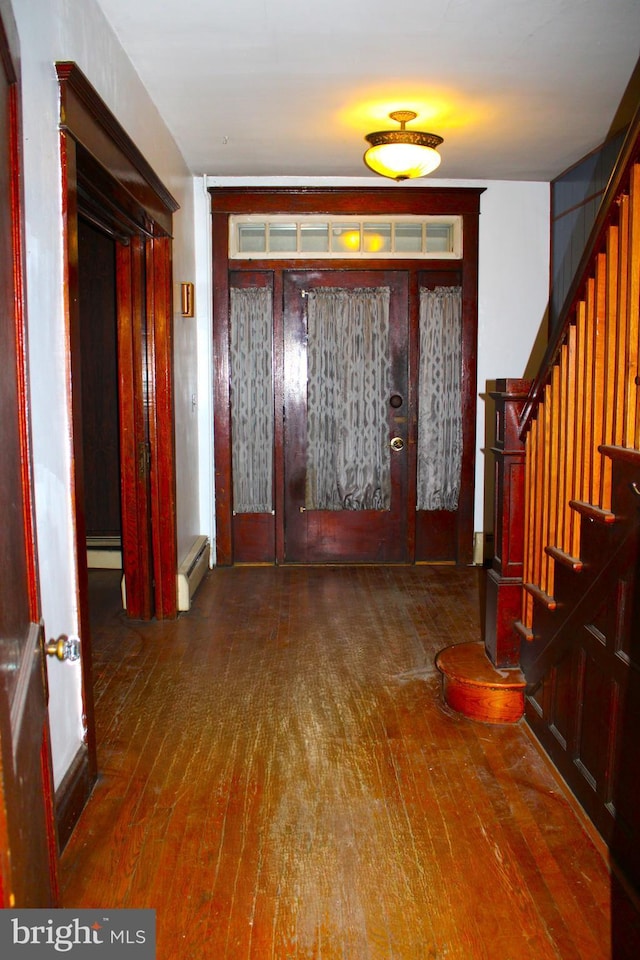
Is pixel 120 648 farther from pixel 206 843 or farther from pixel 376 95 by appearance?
pixel 376 95

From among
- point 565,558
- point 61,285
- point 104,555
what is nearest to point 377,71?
point 61,285

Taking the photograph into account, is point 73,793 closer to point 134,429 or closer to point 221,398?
point 134,429

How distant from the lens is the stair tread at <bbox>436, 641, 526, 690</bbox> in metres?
3.20

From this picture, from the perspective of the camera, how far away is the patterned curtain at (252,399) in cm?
577

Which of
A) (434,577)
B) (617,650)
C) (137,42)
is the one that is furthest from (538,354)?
(617,650)

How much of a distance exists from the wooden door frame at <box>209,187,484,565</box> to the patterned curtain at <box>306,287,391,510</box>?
228 millimetres

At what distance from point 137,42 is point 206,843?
10.4 feet

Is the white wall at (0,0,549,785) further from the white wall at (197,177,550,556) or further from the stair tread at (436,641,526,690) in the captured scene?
the stair tread at (436,641,526,690)

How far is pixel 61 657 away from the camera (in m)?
1.55

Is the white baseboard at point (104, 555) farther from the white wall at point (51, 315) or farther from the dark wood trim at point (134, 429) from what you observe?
the white wall at point (51, 315)

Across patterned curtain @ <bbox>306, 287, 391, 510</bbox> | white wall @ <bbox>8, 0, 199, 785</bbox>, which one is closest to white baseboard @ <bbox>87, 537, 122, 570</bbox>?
patterned curtain @ <bbox>306, 287, 391, 510</bbox>

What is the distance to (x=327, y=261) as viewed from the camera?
18.8 ft

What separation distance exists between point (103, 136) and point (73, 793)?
7.73 feet

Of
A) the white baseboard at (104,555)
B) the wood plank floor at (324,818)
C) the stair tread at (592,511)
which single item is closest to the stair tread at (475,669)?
the wood plank floor at (324,818)
